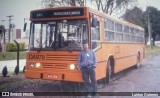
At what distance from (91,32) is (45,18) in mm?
1492

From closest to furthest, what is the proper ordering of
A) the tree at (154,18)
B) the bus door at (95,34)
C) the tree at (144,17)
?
the bus door at (95,34) < the tree at (144,17) < the tree at (154,18)

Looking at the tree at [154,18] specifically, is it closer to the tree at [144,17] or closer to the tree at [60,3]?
the tree at [144,17]

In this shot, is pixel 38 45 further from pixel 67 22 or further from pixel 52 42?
pixel 67 22

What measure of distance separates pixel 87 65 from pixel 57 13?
1952 mm

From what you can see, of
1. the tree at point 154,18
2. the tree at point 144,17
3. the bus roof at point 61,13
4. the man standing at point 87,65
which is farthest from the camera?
the tree at point 154,18

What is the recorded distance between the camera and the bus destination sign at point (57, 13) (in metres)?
8.75

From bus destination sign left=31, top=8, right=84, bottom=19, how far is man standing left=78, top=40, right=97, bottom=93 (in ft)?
3.76

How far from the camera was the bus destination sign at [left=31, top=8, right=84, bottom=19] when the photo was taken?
8750 millimetres

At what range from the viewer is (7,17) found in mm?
8430

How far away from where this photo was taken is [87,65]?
8102 millimetres

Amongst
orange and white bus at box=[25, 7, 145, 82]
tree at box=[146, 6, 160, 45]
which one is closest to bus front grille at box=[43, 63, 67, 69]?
orange and white bus at box=[25, 7, 145, 82]

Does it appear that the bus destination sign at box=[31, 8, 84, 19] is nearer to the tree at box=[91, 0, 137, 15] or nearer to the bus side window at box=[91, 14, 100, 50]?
the bus side window at box=[91, 14, 100, 50]

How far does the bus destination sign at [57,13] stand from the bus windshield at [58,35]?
0.20m

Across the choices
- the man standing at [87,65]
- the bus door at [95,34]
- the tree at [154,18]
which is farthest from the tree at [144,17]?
the man standing at [87,65]
